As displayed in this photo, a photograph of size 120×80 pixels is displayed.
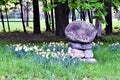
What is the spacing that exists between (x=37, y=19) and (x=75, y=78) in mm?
13141

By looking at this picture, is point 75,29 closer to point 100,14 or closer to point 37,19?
point 100,14

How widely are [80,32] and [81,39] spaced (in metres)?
0.20

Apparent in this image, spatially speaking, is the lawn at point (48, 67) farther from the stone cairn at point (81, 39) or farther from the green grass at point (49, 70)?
the stone cairn at point (81, 39)

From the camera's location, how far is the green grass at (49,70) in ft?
24.1

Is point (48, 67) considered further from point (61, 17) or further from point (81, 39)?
point (61, 17)

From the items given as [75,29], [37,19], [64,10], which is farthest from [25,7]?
[75,29]

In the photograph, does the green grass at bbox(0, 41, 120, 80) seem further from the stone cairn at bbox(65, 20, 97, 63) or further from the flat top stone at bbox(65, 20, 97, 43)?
the flat top stone at bbox(65, 20, 97, 43)

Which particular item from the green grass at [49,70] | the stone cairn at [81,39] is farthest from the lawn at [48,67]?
the stone cairn at [81,39]

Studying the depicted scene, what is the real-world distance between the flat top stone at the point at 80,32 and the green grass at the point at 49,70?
749 mm

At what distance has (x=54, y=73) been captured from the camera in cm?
764

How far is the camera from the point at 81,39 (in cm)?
923

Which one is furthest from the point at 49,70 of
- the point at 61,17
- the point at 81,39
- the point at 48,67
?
the point at 61,17

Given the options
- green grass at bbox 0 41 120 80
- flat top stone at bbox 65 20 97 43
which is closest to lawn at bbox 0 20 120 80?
green grass at bbox 0 41 120 80

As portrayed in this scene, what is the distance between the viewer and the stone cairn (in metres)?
9.23
